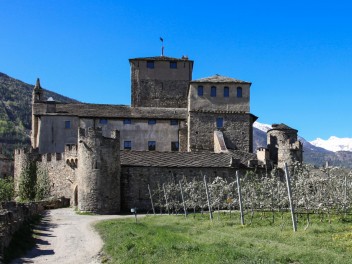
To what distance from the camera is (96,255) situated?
79.2ft

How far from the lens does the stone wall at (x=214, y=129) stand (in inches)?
2467

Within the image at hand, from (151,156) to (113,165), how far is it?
209 inches

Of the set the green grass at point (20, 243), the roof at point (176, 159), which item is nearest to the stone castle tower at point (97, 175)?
the roof at point (176, 159)

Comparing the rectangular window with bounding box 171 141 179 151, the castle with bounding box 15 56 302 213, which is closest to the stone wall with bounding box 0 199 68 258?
the castle with bounding box 15 56 302 213

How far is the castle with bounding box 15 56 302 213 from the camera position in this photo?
4912cm

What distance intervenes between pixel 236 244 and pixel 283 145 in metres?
38.6

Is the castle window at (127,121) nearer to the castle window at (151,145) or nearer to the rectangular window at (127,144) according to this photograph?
the rectangular window at (127,144)

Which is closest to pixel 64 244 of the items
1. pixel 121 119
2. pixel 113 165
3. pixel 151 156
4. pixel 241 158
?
pixel 113 165

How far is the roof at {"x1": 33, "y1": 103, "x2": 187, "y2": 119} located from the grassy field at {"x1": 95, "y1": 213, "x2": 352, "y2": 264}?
34358mm

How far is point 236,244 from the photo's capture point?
22.4 m

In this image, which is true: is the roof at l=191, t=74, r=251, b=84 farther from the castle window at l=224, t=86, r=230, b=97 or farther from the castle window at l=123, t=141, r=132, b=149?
the castle window at l=123, t=141, r=132, b=149

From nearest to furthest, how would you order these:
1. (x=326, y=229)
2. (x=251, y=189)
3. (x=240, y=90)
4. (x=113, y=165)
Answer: (x=326, y=229)
(x=251, y=189)
(x=113, y=165)
(x=240, y=90)

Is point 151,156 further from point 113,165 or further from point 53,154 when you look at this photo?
point 53,154

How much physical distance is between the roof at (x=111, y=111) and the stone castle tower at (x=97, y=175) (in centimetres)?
1580
